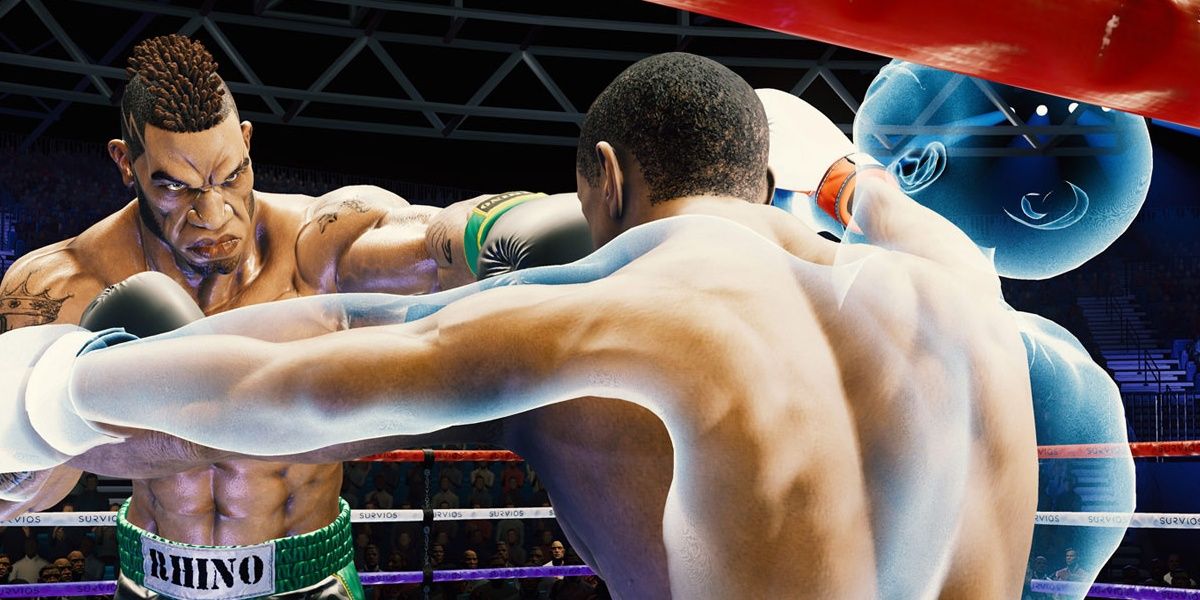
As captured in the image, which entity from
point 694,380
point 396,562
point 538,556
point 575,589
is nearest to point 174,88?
point 694,380

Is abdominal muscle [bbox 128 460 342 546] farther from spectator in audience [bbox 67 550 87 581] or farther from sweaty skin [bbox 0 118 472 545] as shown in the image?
Answer: spectator in audience [bbox 67 550 87 581]

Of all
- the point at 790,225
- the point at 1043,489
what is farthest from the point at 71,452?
the point at 1043,489

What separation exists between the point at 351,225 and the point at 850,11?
1.82m

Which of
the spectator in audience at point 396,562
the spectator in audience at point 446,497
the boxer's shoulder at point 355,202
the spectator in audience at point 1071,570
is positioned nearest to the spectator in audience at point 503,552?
the spectator in audience at point 446,497

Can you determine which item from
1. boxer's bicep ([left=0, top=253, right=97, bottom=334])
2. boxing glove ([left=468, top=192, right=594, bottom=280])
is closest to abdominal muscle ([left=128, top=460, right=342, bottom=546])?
boxer's bicep ([left=0, top=253, right=97, bottom=334])

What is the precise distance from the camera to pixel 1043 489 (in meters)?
1.29

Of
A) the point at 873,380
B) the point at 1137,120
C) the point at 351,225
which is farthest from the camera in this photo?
the point at 351,225

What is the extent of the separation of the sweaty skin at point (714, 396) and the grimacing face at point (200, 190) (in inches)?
52.1

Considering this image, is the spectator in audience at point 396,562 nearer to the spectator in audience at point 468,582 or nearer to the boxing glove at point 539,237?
the spectator in audience at point 468,582

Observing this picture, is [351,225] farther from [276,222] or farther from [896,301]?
[896,301]

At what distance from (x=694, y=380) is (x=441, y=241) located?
1.39 m

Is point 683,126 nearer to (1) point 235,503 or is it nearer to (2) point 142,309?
(2) point 142,309

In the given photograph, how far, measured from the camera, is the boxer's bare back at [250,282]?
2.33m

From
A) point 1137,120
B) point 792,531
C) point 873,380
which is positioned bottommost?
point 792,531
